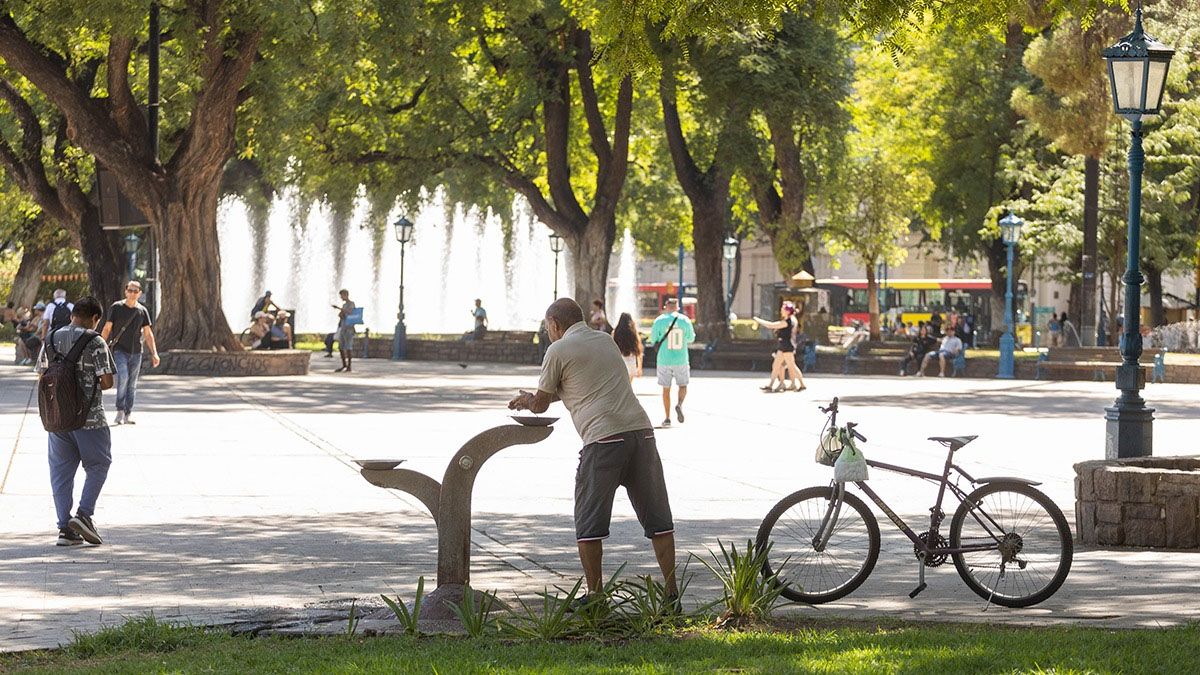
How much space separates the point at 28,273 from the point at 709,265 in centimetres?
2495

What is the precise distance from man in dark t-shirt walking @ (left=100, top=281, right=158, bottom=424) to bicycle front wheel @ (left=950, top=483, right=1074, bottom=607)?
12.7 metres

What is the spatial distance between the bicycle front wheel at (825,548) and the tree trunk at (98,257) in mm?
30853

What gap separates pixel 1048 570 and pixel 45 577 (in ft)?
17.1

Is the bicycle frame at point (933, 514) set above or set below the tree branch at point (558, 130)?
below

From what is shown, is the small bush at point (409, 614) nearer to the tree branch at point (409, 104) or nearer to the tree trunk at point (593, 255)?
the tree trunk at point (593, 255)

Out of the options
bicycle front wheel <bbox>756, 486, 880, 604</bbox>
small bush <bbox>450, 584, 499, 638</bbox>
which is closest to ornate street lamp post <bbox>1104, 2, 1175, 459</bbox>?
bicycle front wheel <bbox>756, 486, 880, 604</bbox>

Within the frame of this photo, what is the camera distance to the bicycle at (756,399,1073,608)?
29.4 feet

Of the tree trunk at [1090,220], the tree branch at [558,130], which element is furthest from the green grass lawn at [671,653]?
the tree branch at [558,130]

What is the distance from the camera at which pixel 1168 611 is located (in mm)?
8531

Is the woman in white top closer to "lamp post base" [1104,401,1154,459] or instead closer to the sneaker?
"lamp post base" [1104,401,1154,459]

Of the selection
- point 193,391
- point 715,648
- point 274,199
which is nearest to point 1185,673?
point 715,648

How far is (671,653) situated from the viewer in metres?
7.21

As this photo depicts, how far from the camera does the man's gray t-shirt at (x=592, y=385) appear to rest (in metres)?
8.33

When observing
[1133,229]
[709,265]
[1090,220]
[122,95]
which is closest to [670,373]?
[1133,229]
